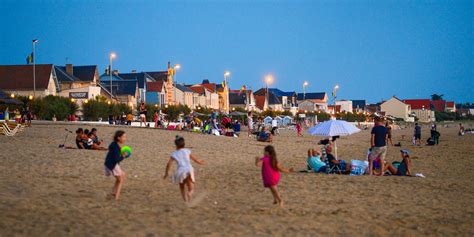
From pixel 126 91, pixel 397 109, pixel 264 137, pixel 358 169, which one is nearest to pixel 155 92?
pixel 126 91

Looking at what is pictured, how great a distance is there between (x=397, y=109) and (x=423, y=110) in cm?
1777

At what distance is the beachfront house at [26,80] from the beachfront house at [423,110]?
396 ft

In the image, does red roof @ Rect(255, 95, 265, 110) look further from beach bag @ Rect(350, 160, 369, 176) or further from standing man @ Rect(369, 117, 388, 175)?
standing man @ Rect(369, 117, 388, 175)

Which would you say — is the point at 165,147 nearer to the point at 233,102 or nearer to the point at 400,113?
the point at 233,102

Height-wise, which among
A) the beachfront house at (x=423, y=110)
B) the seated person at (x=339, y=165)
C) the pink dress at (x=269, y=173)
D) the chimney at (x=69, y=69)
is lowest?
the seated person at (x=339, y=165)

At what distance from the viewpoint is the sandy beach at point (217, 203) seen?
7816 mm

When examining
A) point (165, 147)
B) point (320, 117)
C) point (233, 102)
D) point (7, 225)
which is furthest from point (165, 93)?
point (7, 225)

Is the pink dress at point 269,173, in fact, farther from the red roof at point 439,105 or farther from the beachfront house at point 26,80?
the red roof at point 439,105

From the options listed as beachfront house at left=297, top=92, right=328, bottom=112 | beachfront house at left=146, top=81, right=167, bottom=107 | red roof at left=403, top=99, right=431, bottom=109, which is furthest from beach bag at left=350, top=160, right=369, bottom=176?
red roof at left=403, top=99, right=431, bottom=109

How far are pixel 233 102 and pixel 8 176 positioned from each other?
9213 cm

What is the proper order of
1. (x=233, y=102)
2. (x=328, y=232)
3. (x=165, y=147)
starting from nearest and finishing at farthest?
(x=328, y=232) < (x=165, y=147) < (x=233, y=102)

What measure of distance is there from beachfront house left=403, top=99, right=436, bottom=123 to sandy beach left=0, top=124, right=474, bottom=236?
5892 inches

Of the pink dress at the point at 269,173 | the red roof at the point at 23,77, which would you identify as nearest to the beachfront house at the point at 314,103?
the red roof at the point at 23,77

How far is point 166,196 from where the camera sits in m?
10.7
